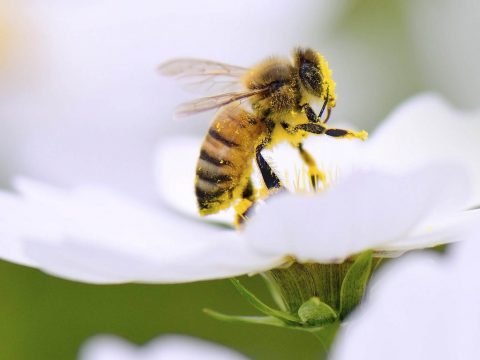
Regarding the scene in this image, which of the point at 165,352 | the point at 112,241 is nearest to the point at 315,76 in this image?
the point at 112,241

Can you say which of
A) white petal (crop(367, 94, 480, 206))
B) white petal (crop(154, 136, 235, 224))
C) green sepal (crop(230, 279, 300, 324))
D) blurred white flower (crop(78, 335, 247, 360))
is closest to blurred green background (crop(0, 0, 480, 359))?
white petal (crop(154, 136, 235, 224))

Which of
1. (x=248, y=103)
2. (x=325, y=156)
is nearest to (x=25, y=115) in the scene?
(x=325, y=156)

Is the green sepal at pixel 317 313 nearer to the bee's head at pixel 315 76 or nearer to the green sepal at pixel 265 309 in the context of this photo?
the green sepal at pixel 265 309

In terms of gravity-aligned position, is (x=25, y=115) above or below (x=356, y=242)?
below

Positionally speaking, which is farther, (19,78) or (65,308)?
(19,78)

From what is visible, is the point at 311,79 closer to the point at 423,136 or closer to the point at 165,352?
the point at 423,136

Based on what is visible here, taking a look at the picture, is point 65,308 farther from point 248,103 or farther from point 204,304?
point 248,103
